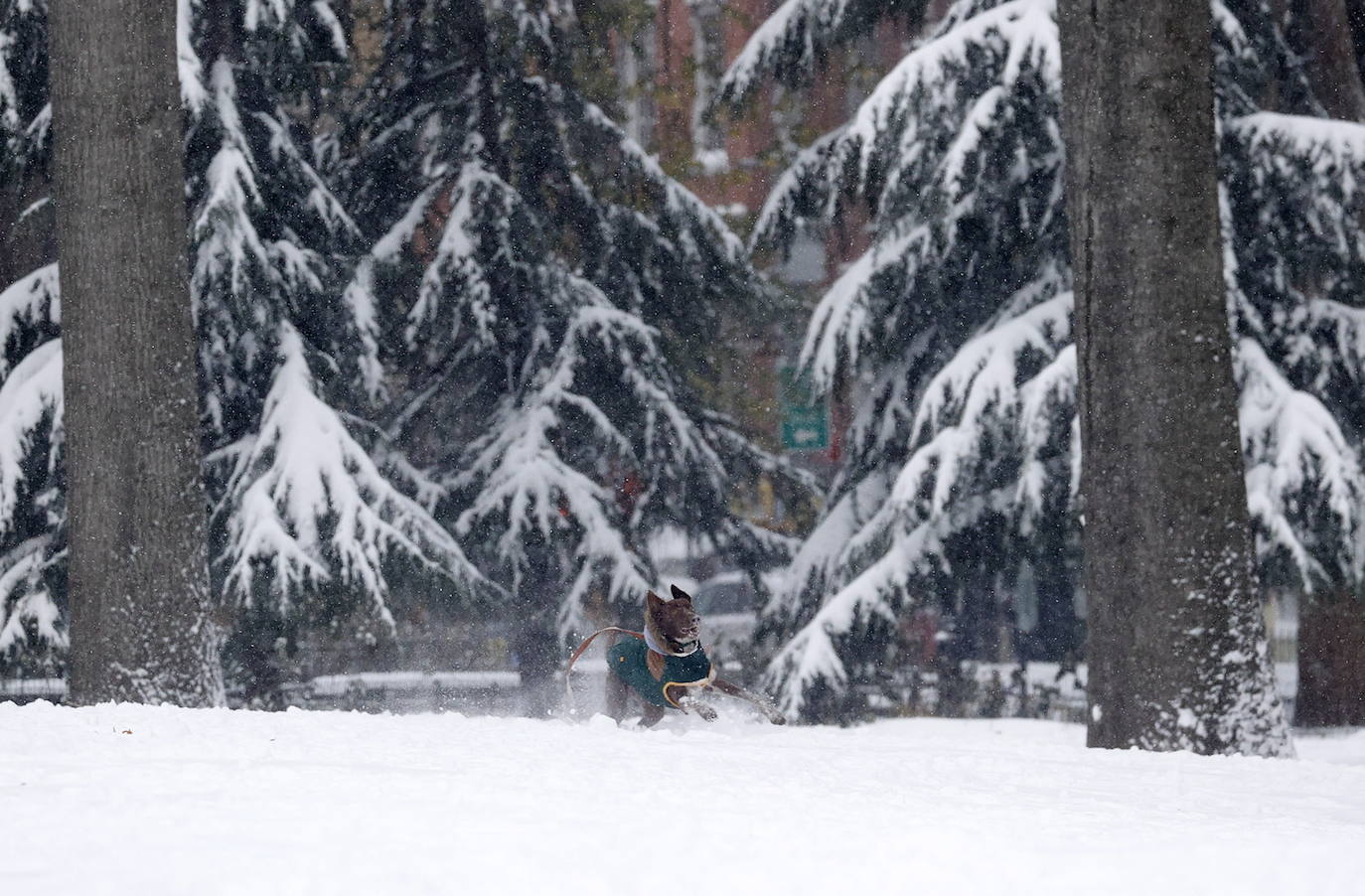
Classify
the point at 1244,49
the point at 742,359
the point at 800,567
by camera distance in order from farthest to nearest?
the point at 742,359 → the point at 800,567 → the point at 1244,49

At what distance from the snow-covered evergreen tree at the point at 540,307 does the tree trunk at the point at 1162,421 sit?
27.0ft

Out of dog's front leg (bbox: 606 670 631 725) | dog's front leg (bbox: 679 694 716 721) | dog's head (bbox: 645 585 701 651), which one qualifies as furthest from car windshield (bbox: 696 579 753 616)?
dog's front leg (bbox: 679 694 716 721)

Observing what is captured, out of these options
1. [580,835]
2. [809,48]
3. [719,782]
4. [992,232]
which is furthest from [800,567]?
[580,835]

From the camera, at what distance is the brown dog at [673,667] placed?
342 inches

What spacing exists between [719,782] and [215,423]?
31.0 feet

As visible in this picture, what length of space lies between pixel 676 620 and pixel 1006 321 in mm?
6208

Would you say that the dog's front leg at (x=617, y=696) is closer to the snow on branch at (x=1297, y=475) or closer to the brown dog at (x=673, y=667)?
the brown dog at (x=673, y=667)

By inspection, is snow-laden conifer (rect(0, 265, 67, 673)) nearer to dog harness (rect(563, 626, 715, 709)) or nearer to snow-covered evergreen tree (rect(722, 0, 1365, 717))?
dog harness (rect(563, 626, 715, 709))

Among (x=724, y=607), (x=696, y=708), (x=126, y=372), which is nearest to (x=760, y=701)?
(x=696, y=708)

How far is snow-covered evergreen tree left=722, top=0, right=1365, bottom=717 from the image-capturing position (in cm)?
1248

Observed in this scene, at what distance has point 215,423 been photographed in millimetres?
14109

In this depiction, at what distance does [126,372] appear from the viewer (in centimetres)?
895

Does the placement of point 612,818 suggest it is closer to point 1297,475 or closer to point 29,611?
point 1297,475

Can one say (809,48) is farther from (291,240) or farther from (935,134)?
(291,240)
